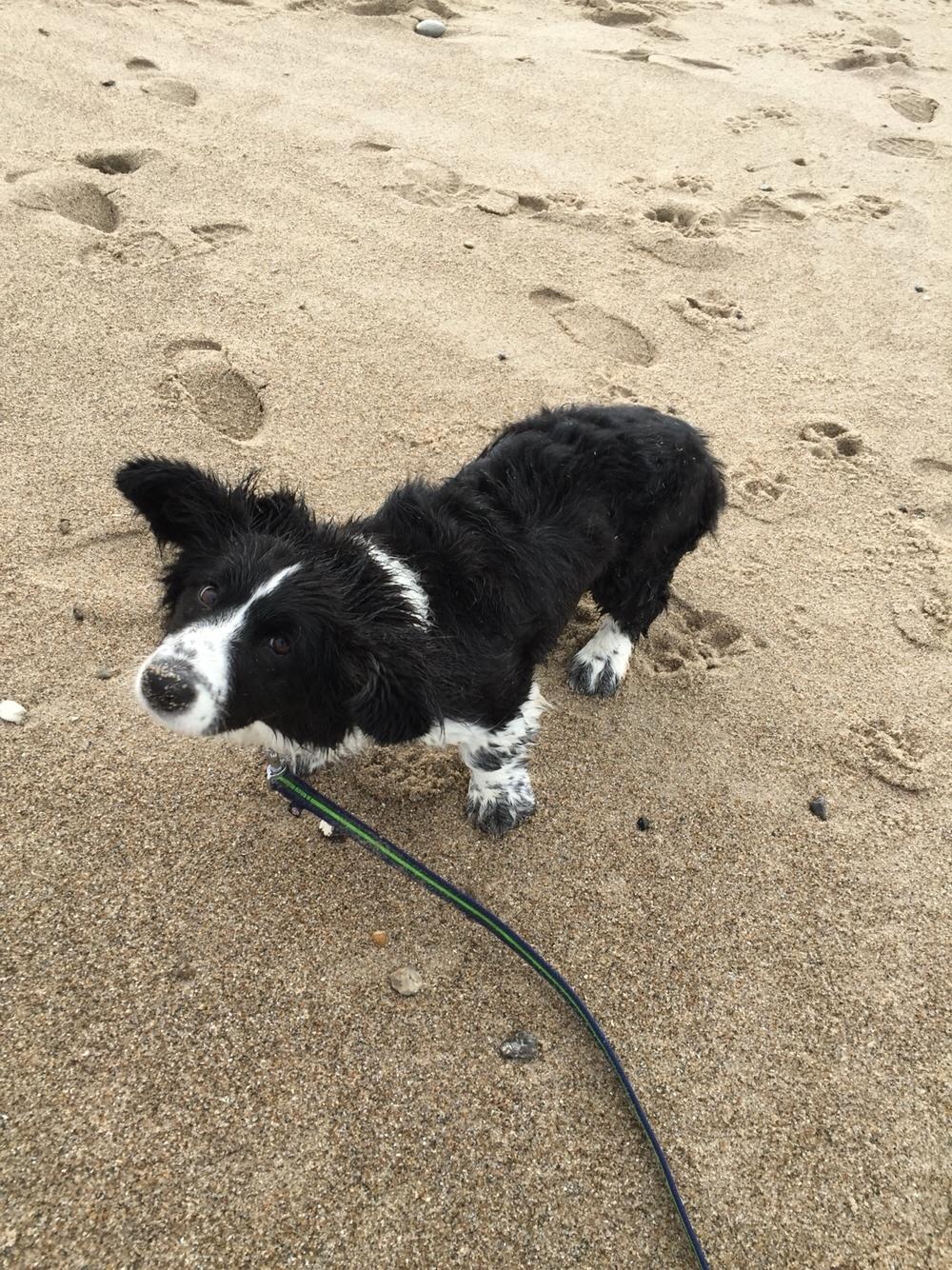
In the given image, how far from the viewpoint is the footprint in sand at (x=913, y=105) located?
6312mm

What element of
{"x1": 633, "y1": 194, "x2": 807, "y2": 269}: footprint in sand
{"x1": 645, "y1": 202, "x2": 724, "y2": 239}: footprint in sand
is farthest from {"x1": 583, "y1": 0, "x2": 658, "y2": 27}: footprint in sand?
{"x1": 645, "y1": 202, "x2": 724, "y2": 239}: footprint in sand

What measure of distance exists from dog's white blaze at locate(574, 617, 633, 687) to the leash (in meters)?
1.00

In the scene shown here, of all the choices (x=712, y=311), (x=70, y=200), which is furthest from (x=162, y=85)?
(x=712, y=311)

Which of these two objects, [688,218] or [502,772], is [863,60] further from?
[502,772]

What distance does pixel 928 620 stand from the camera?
10.7 feet

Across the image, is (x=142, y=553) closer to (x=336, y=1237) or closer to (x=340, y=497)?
(x=340, y=497)

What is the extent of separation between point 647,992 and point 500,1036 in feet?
1.50

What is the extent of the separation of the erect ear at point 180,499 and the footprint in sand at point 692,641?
177 cm

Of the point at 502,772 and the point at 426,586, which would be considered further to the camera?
the point at 502,772

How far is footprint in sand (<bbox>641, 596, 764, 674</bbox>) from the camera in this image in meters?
3.12

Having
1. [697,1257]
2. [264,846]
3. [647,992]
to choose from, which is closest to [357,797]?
[264,846]

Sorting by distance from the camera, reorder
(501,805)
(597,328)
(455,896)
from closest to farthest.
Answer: (455,896) < (501,805) < (597,328)

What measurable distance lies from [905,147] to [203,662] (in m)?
6.82

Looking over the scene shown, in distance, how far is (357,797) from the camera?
8.56ft
